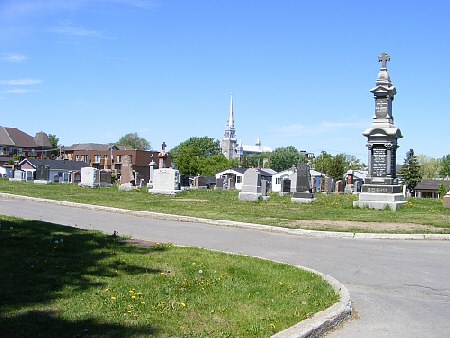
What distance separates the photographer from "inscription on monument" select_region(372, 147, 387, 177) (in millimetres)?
23578

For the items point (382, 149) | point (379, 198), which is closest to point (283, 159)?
point (382, 149)

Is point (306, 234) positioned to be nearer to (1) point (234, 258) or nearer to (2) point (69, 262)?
(1) point (234, 258)

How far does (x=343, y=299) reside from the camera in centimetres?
641

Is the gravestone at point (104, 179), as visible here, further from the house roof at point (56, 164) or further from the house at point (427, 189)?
the house at point (427, 189)

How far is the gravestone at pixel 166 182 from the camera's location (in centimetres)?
2991

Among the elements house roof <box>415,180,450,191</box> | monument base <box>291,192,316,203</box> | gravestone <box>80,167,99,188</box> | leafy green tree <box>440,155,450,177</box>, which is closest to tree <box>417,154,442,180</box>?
leafy green tree <box>440,155,450,177</box>

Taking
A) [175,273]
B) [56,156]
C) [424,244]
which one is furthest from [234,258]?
[56,156]

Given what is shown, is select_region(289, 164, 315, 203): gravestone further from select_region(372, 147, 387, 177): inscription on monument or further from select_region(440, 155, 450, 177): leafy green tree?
select_region(440, 155, 450, 177): leafy green tree

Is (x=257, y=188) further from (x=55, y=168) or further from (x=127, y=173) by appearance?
(x=55, y=168)

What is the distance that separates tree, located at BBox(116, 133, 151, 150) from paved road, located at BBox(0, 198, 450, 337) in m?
124

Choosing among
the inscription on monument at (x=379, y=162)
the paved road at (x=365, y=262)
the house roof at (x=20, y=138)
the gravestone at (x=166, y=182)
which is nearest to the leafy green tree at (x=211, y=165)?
the house roof at (x=20, y=138)

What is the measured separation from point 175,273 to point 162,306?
5.49 ft

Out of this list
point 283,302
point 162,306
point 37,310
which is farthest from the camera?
point 283,302

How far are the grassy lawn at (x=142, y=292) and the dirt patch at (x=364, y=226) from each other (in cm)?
610
